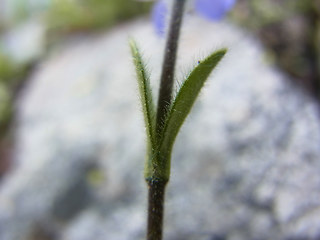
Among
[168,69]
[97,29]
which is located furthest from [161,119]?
[97,29]

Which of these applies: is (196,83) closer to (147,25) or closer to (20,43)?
(147,25)

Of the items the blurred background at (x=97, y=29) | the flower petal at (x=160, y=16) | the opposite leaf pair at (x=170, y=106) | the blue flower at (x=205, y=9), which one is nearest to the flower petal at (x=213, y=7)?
the blue flower at (x=205, y=9)

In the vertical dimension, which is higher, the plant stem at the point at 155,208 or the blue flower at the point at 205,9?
the blue flower at the point at 205,9

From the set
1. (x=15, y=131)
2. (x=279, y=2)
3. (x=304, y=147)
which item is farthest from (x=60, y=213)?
(x=279, y=2)

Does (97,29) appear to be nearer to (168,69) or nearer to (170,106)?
(168,69)

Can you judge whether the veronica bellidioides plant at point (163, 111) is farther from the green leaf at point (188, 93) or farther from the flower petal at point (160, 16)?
the flower petal at point (160, 16)
